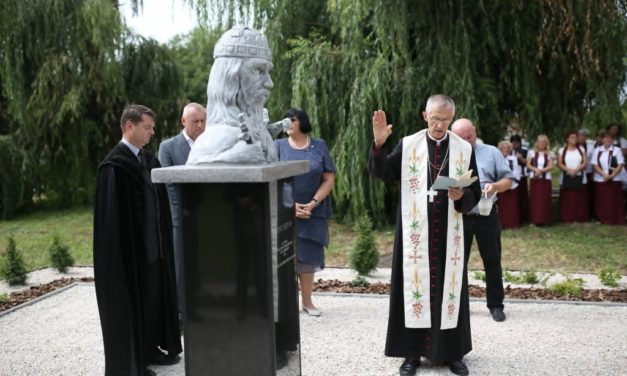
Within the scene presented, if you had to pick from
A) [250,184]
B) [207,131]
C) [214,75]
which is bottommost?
[250,184]

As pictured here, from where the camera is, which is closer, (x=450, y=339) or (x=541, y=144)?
(x=450, y=339)

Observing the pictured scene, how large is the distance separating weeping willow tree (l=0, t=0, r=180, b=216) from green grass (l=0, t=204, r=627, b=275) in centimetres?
290

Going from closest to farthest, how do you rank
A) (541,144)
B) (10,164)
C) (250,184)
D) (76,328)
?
(250,184)
(76,328)
(541,144)
(10,164)

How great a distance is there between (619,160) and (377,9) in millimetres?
5076

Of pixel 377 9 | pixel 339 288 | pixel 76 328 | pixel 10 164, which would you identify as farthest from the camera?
pixel 10 164

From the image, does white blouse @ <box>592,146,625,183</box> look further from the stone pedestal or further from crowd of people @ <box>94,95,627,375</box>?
the stone pedestal

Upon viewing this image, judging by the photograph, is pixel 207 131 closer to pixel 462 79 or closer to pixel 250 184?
pixel 250 184

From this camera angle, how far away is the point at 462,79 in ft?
38.1

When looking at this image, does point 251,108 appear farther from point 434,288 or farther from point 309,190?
point 309,190

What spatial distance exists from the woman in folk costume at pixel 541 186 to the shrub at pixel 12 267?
335 inches

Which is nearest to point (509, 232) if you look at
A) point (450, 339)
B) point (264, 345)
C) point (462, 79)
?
point (462, 79)

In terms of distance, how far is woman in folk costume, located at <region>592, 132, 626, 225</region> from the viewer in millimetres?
12492

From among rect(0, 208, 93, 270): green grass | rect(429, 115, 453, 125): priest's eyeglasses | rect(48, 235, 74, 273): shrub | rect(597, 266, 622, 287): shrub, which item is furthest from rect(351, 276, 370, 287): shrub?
rect(0, 208, 93, 270): green grass

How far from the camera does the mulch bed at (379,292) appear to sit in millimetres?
7543
